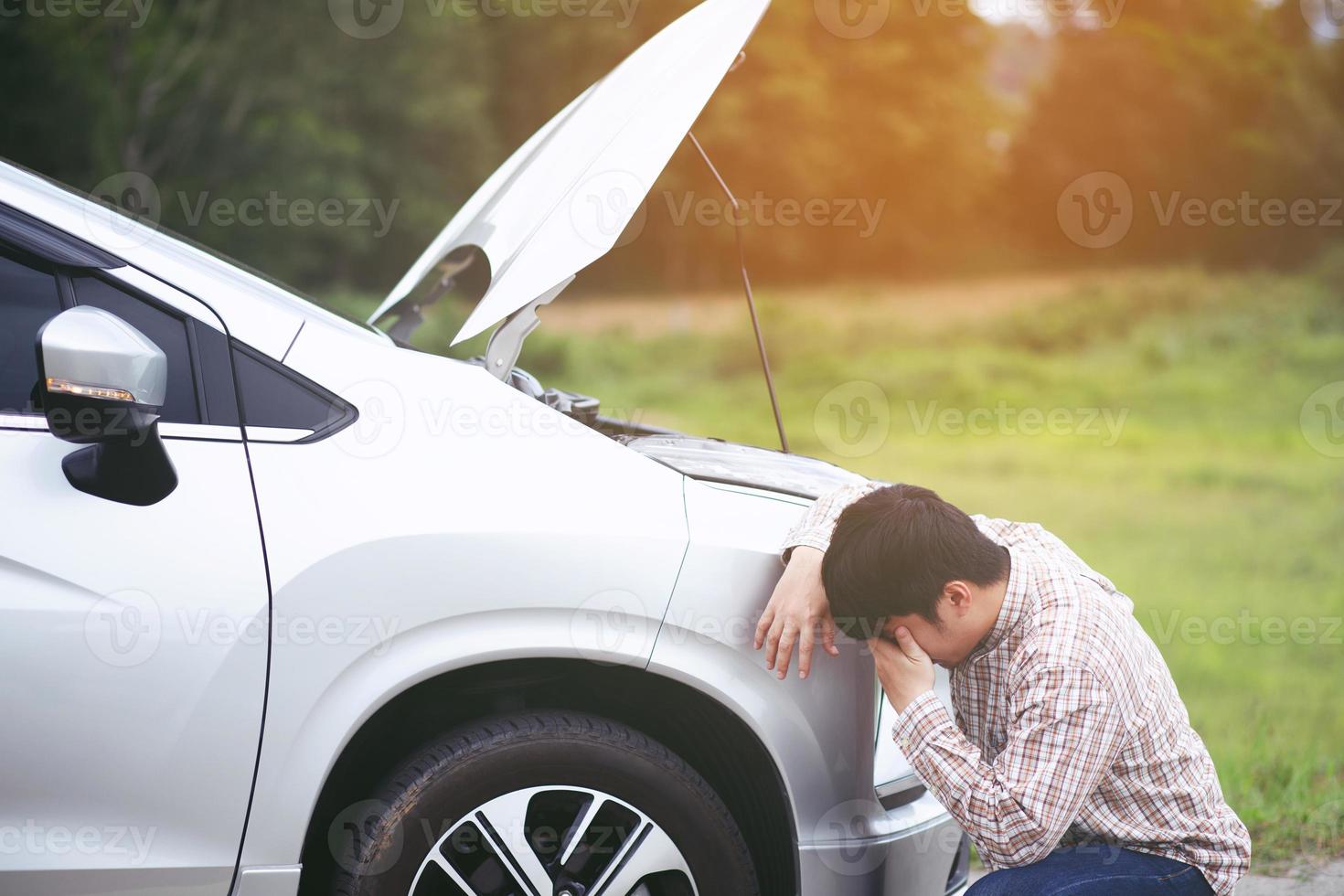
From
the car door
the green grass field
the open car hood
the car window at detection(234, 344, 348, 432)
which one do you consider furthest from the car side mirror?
the green grass field

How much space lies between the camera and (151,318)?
202cm

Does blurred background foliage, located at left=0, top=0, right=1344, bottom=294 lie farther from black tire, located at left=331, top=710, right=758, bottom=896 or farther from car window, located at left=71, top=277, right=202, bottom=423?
black tire, located at left=331, top=710, right=758, bottom=896

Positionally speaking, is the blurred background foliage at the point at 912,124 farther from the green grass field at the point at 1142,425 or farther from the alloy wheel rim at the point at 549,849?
the alloy wheel rim at the point at 549,849

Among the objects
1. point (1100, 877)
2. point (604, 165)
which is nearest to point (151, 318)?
point (604, 165)

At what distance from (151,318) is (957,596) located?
1570 millimetres

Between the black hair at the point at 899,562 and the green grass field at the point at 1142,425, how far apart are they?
2.03 m

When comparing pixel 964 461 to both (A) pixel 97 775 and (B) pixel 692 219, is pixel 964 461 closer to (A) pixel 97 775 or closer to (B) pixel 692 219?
(A) pixel 97 775

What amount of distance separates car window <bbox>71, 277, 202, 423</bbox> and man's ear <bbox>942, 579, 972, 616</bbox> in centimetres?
142

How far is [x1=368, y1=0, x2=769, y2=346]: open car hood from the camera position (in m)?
2.24

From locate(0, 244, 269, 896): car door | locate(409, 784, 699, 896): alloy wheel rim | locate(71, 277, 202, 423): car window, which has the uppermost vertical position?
locate(71, 277, 202, 423): car window

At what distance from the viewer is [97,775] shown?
1864 millimetres

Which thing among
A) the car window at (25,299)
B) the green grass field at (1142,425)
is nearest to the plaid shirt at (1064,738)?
the car window at (25,299)

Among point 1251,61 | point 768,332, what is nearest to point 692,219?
point 768,332

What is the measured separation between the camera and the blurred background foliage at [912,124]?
21.5m
